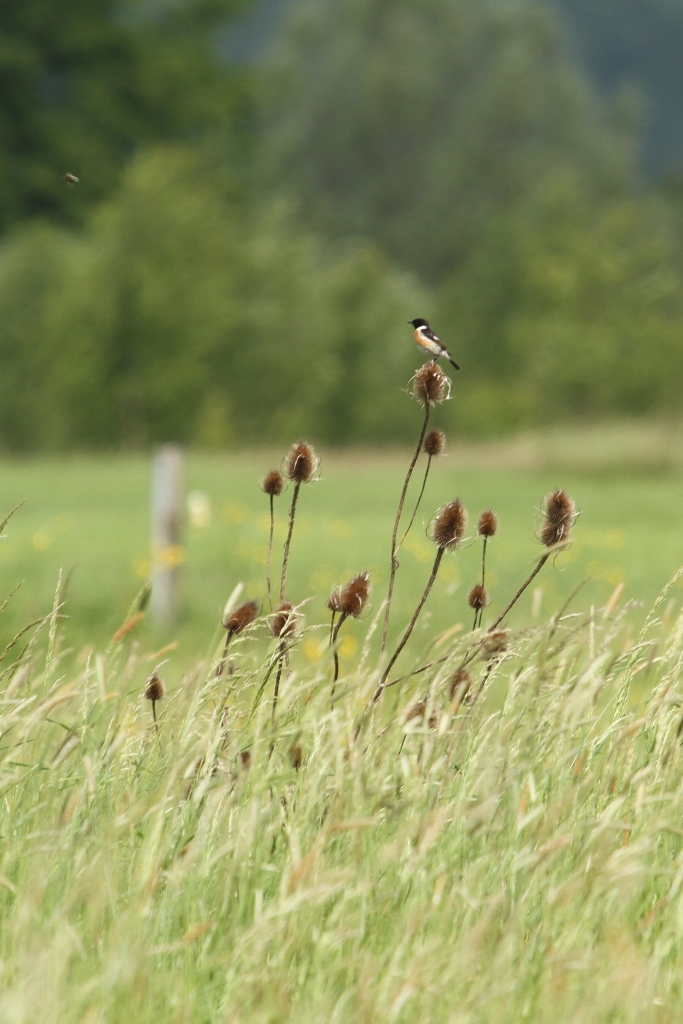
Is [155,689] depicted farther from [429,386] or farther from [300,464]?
[429,386]

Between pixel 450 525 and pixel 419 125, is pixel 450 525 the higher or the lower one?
the lower one

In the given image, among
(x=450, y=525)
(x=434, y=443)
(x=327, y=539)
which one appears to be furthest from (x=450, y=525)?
(x=327, y=539)

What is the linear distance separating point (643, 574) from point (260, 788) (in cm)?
875

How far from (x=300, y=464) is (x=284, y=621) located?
32 cm

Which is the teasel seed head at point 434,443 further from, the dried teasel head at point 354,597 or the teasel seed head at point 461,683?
the teasel seed head at point 461,683

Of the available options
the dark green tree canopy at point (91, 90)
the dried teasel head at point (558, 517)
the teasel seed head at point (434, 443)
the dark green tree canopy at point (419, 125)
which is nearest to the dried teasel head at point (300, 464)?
the teasel seed head at point (434, 443)

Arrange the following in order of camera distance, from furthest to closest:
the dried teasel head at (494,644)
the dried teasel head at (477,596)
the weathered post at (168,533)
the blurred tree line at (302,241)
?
the blurred tree line at (302,241) < the weathered post at (168,533) < the dried teasel head at (477,596) < the dried teasel head at (494,644)

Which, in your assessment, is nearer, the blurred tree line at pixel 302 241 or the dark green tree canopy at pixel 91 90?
the blurred tree line at pixel 302 241

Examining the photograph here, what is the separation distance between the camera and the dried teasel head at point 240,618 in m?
2.66

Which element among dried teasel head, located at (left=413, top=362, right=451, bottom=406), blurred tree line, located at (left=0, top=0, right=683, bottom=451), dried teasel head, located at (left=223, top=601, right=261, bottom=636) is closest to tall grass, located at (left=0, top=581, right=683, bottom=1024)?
dried teasel head, located at (left=223, top=601, right=261, bottom=636)

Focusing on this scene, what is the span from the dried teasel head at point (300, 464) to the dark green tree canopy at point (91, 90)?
34.0m

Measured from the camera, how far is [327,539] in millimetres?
11875

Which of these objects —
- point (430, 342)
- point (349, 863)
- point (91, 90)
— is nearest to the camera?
point (349, 863)

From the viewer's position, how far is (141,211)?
31000 mm
